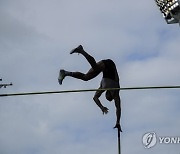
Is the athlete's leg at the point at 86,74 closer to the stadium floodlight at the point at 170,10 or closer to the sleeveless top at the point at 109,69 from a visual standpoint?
the sleeveless top at the point at 109,69

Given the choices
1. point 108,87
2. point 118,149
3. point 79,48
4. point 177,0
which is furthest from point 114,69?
point 177,0

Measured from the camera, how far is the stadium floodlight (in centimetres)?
2544

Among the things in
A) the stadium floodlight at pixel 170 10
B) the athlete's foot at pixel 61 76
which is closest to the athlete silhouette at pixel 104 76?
the athlete's foot at pixel 61 76

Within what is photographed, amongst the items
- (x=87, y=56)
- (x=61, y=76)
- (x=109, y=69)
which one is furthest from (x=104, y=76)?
(x=61, y=76)

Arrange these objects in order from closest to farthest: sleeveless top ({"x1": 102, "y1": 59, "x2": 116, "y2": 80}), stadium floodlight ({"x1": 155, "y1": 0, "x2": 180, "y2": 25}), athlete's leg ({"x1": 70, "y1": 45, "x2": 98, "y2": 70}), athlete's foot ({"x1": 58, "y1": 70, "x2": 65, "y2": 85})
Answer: athlete's leg ({"x1": 70, "y1": 45, "x2": 98, "y2": 70}), athlete's foot ({"x1": 58, "y1": 70, "x2": 65, "y2": 85}), sleeveless top ({"x1": 102, "y1": 59, "x2": 116, "y2": 80}), stadium floodlight ({"x1": 155, "y1": 0, "x2": 180, "y2": 25})

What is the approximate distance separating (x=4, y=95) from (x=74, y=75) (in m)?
2.01

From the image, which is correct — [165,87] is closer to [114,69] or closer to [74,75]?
[114,69]

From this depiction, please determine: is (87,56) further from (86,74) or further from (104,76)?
(104,76)

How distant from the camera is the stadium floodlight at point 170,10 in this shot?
25438mm

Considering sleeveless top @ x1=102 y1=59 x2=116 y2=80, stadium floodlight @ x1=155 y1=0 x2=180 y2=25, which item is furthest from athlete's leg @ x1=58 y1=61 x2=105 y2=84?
stadium floodlight @ x1=155 y1=0 x2=180 y2=25

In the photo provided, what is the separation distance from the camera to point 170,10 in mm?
25953

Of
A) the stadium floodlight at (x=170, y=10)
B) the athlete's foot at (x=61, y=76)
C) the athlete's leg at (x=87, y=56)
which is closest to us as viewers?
the athlete's leg at (x=87, y=56)

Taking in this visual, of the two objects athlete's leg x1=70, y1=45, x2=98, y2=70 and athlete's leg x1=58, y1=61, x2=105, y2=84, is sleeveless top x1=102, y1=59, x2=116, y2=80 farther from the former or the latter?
athlete's leg x1=70, y1=45, x2=98, y2=70

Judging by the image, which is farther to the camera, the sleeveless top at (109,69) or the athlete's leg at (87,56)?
the sleeveless top at (109,69)
